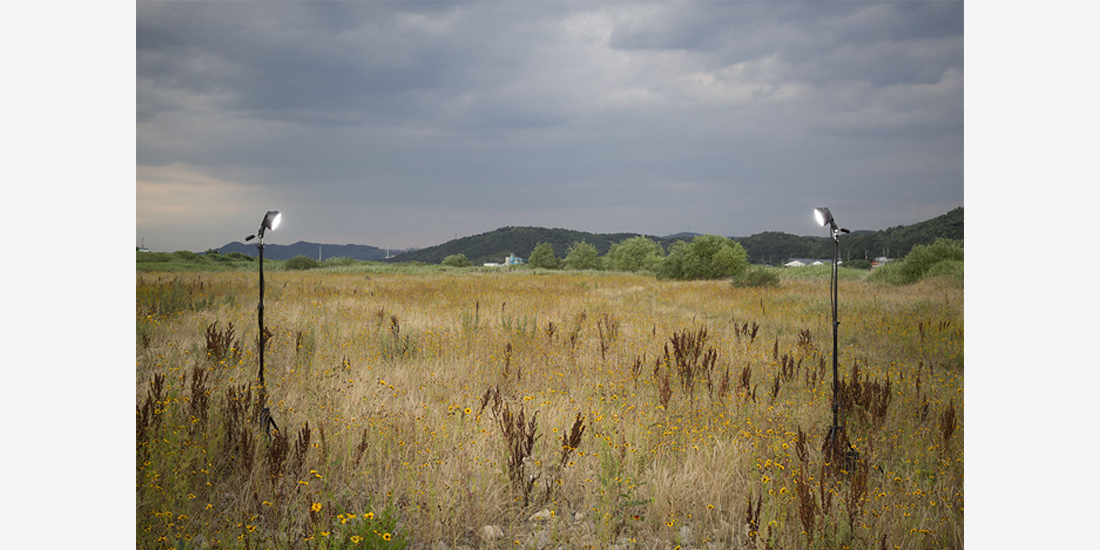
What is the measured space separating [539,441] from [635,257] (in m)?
20.5

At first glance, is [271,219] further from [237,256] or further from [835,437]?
[835,437]

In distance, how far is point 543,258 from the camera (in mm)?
28891

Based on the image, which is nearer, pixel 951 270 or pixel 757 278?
pixel 951 270

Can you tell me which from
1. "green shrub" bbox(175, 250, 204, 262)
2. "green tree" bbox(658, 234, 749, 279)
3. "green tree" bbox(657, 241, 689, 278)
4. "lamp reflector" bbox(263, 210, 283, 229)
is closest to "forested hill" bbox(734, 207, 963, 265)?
"lamp reflector" bbox(263, 210, 283, 229)

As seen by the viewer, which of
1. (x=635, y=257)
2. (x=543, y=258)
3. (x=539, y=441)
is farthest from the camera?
(x=543, y=258)

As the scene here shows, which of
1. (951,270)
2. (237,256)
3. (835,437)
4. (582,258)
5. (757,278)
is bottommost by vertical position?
(835,437)

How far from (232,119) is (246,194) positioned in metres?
0.63

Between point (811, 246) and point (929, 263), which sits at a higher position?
point (811, 246)

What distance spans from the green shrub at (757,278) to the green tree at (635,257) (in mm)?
5051

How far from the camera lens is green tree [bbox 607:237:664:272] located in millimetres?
18938

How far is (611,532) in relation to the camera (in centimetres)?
222

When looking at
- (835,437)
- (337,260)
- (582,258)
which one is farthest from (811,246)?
(582,258)

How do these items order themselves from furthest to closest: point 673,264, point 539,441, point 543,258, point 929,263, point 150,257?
point 543,258
point 673,264
point 929,263
point 150,257
point 539,441
